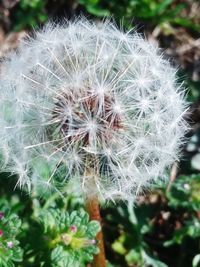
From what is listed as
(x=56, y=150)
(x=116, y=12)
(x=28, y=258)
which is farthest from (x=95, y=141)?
(x=116, y=12)

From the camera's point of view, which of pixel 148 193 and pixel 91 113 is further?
pixel 148 193

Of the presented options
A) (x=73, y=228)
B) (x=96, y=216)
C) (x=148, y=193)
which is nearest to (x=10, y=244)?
(x=73, y=228)

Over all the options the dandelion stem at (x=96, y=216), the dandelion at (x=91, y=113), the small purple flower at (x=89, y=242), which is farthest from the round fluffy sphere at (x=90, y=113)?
the small purple flower at (x=89, y=242)

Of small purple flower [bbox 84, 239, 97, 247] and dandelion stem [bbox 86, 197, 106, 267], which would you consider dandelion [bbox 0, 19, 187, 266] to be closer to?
dandelion stem [bbox 86, 197, 106, 267]

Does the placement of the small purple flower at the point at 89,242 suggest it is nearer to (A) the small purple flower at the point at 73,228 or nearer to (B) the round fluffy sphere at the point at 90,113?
(A) the small purple flower at the point at 73,228

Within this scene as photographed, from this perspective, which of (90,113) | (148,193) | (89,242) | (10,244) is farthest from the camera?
(148,193)

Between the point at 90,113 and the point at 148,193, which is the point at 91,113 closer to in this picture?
the point at 90,113

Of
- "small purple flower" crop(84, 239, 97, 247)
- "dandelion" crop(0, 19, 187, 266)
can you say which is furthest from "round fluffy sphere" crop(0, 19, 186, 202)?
"small purple flower" crop(84, 239, 97, 247)

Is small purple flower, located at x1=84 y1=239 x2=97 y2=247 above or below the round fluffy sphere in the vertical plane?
below
